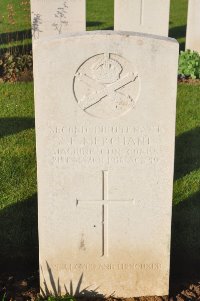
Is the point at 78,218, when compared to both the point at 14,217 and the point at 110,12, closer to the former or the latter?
the point at 14,217

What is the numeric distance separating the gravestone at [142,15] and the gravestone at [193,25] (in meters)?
0.83

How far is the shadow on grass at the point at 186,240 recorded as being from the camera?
14.5ft

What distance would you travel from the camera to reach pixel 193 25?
10.5m

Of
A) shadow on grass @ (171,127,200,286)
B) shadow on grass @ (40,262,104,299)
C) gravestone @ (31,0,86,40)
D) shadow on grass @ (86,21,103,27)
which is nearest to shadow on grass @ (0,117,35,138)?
shadow on grass @ (171,127,200,286)

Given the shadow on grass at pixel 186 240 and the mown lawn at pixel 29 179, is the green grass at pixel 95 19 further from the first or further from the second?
the shadow on grass at pixel 186 240

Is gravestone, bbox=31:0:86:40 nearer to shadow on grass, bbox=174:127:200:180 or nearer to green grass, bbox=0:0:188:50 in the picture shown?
green grass, bbox=0:0:188:50

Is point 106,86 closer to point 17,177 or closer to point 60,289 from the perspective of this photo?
point 60,289

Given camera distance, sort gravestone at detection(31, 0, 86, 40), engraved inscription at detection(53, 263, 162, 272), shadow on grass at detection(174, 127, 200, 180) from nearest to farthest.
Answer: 1. engraved inscription at detection(53, 263, 162, 272)
2. shadow on grass at detection(174, 127, 200, 180)
3. gravestone at detection(31, 0, 86, 40)

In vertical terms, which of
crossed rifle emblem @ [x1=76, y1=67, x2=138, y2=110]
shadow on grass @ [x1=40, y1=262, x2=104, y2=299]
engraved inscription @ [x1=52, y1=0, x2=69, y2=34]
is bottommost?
shadow on grass @ [x1=40, y1=262, x2=104, y2=299]

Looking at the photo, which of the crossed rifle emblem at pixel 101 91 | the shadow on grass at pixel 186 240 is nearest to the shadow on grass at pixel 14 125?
the shadow on grass at pixel 186 240

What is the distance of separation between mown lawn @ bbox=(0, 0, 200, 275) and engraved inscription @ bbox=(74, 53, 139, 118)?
160 cm

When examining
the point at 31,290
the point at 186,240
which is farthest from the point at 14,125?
the point at 31,290

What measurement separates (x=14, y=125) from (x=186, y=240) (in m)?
3.55

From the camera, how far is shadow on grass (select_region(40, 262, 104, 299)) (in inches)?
155
